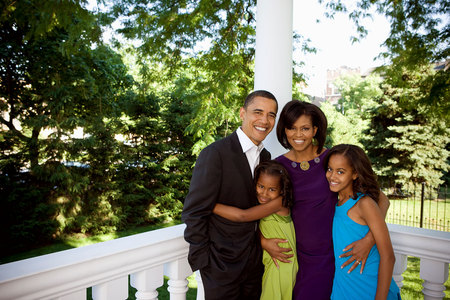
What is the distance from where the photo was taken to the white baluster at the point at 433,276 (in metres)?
1.62

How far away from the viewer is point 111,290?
134 cm

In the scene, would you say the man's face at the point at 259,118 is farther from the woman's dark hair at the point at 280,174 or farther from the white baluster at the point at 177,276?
the white baluster at the point at 177,276

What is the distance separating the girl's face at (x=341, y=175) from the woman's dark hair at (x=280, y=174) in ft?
0.84

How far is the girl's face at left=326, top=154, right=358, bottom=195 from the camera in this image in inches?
71.4

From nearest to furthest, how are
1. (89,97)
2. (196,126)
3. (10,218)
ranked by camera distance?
(196,126) < (10,218) < (89,97)

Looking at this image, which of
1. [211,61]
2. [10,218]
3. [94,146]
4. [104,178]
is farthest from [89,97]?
[211,61]

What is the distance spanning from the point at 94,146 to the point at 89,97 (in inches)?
69.9

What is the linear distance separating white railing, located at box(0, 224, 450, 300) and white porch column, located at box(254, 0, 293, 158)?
42.0 inches

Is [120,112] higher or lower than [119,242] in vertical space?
higher

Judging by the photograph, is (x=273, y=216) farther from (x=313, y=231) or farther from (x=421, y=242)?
(x=421, y=242)

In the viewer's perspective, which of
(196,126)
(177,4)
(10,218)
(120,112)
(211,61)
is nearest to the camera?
(177,4)

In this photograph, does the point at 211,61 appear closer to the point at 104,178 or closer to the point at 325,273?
the point at 325,273

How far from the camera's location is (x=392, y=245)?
175 centimetres

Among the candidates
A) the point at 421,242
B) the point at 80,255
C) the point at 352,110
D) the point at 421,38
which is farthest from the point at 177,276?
the point at 352,110
